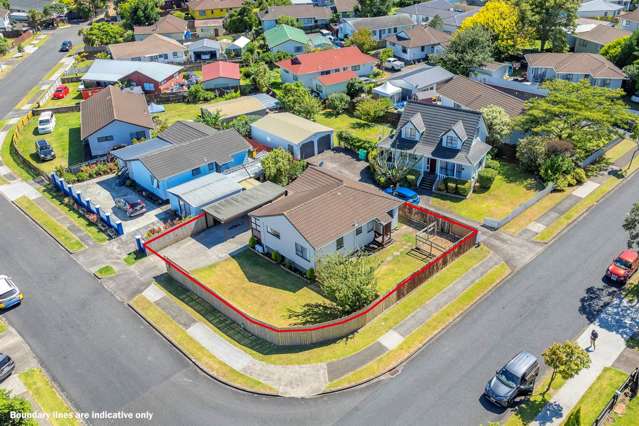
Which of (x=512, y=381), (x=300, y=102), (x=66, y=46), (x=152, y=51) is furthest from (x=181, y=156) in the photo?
(x=66, y=46)

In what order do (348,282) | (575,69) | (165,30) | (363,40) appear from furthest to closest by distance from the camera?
(165,30), (363,40), (575,69), (348,282)

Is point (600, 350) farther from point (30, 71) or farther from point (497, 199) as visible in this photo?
point (30, 71)

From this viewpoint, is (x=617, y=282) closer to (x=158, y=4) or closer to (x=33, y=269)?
(x=33, y=269)

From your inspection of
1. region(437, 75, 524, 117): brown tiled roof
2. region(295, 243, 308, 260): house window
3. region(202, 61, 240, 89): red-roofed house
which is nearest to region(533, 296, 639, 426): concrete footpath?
region(295, 243, 308, 260): house window

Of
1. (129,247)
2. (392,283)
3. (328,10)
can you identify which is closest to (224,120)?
(129,247)

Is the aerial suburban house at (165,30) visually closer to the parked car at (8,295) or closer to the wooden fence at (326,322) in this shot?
the wooden fence at (326,322)
